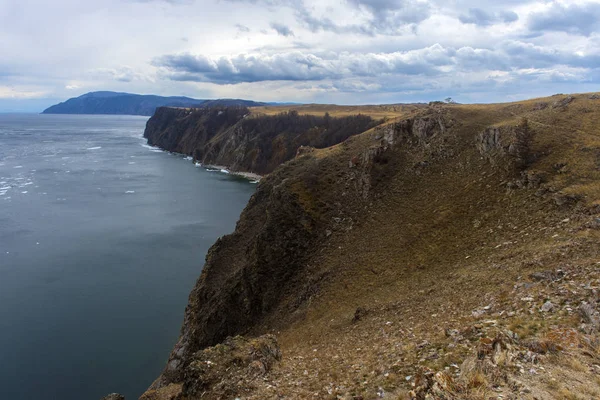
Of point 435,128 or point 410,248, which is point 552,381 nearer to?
point 410,248

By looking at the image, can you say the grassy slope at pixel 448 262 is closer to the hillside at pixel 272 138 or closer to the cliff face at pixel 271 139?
the cliff face at pixel 271 139

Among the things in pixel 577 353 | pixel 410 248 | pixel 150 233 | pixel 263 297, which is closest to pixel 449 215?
pixel 410 248

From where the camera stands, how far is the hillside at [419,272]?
11.5 meters

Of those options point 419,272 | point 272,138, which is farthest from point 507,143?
point 272,138

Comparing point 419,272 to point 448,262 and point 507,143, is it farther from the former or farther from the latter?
point 507,143

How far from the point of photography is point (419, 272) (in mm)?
24250

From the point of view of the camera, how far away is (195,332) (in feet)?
106

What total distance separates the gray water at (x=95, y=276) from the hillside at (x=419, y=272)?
5.93 metres

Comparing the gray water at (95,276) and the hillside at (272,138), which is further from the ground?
→ the hillside at (272,138)

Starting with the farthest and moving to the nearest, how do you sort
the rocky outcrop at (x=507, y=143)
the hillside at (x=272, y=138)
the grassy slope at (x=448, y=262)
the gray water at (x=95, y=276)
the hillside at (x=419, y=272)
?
the hillside at (x=272, y=138)
the gray water at (x=95, y=276)
the rocky outcrop at (x=507, y=143)
the grassy slope at (x=448, y=262)
the hillside at (x=419, y=272)

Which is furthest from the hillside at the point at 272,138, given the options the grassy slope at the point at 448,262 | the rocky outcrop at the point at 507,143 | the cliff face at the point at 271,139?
the grassy slope at the point at 448,262

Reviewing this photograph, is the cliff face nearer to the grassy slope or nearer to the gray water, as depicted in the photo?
the gray water

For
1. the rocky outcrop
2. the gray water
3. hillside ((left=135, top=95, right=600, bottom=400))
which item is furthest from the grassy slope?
the gray water

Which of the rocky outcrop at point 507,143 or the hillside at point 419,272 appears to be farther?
the rocky outcrop at point 507,143
